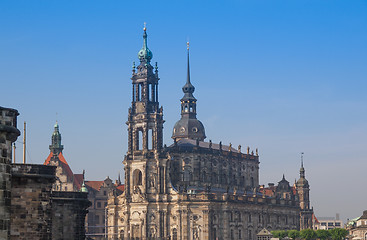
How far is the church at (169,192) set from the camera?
5044 inches

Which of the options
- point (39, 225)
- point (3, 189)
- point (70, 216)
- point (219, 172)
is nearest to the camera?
point (3, 189)

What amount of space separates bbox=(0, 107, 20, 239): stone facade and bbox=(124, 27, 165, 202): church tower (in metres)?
107

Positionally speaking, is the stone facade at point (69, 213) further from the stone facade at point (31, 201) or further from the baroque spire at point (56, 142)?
the baroque spire at point (56, 142)

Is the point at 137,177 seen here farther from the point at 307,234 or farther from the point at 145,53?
the point at 307,234

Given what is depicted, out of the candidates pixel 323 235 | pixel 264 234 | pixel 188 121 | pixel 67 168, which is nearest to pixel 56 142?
pixel 67 168

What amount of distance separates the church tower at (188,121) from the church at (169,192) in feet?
9.67

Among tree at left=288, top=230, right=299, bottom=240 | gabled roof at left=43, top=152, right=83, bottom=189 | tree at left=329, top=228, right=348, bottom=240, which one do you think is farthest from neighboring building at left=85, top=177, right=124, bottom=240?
tree at left=329, top=228, right=348, bottom=240

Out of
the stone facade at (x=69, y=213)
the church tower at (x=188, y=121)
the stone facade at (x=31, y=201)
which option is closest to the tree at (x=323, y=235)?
the church tower at (x=188, y=121)

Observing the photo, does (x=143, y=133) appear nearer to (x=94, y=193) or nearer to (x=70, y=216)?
(x=94, y=193)

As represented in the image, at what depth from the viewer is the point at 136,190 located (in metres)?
130

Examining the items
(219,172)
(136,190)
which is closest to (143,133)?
(136,190)

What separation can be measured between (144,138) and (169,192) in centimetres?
1046

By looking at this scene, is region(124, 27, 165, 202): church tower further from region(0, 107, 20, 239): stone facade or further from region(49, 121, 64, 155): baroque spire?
region(0, 107, 20, 239): stone facade

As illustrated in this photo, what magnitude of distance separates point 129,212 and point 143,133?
14259mm
